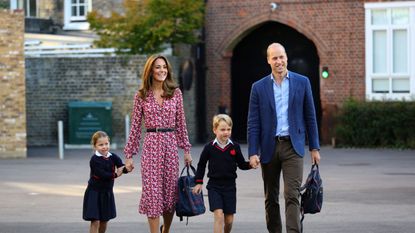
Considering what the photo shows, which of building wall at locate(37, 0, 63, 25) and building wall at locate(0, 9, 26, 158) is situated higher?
building wall at locate(37, 0, 63, 25)

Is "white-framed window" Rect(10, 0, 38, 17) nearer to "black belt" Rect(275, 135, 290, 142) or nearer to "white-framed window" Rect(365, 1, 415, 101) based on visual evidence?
"white-framed window" Rect(365, 1, 415, 101)

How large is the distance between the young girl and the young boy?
848 millimetres

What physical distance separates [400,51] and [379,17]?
105cm

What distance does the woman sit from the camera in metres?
11.2

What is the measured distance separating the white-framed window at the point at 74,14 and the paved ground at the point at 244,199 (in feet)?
32.9

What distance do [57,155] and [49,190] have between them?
935 cm

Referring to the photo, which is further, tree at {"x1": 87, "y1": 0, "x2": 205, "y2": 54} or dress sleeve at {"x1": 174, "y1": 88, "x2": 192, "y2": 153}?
tree at {"x1": 87, "y1": 0, "x2": 205, "y2": 54}

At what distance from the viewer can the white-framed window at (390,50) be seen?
29.6 meters

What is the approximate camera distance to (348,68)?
3041 cm

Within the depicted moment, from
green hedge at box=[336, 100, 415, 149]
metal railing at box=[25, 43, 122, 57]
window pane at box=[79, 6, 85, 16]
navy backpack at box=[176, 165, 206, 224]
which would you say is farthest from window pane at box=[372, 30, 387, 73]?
navy backpack at box=[176, 165, 206, 224]

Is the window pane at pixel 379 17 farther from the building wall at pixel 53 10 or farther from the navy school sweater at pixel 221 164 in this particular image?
the navy school sweater at pixel 221 164

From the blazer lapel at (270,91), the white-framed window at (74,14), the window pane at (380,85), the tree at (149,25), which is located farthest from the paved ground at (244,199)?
the white-framed window at (74,14)

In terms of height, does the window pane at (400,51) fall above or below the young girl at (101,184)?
above

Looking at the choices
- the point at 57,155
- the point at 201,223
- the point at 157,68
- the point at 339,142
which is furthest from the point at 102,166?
the point at 339,142
